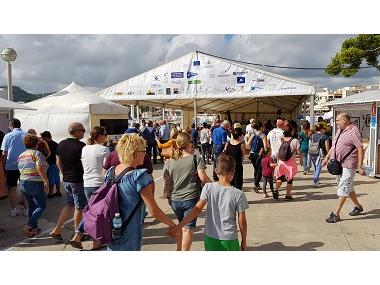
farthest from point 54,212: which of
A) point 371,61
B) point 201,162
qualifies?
point 371,61

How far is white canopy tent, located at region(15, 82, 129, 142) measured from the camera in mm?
12688

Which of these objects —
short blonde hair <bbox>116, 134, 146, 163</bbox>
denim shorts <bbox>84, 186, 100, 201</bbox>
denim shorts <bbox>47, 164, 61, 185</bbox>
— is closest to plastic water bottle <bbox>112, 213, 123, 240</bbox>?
short blonde hair <bbox>116, 134, 146, 163</bbox>

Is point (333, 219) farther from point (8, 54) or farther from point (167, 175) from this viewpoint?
point (8, 54)

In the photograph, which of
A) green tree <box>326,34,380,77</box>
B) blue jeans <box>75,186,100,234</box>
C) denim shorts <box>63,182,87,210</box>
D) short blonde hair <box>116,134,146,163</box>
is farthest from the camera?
green tree <box>326,34,380,77</box>

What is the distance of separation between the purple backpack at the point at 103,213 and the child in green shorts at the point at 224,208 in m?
0.71

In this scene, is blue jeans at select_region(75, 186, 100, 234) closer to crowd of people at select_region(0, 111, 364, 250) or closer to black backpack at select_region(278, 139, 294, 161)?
crowd of people at select_region(0, 111, 364, 250)

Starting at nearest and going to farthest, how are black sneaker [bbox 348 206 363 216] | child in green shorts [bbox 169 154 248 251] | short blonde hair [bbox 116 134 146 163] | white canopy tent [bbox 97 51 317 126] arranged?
1. short blonde hair [bbox 116 134 146 163]
2. child in green shorts [bbox 169 154 248 251]
3. black sneaker [bbox 348 206 363 216]
4. white canopy tent [bbox 97 51 317 126]

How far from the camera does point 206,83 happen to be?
1634 cm

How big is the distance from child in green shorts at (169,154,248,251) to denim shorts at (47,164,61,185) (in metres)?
5.58

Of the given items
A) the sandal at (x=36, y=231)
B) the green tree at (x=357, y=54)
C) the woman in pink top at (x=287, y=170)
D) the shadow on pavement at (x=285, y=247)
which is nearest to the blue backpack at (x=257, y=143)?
the woman in pink top at (x=287, y=170)

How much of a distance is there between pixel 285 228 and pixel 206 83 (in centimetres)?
1145

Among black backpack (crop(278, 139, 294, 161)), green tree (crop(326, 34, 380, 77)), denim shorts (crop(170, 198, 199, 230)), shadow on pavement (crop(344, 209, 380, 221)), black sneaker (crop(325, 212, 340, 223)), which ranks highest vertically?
green tree (crop(326, 34, 380, 77))

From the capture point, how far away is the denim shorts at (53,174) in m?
8.11

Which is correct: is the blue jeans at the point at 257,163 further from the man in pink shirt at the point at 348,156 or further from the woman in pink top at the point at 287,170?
the man in pink shirt at the point at 348,156
